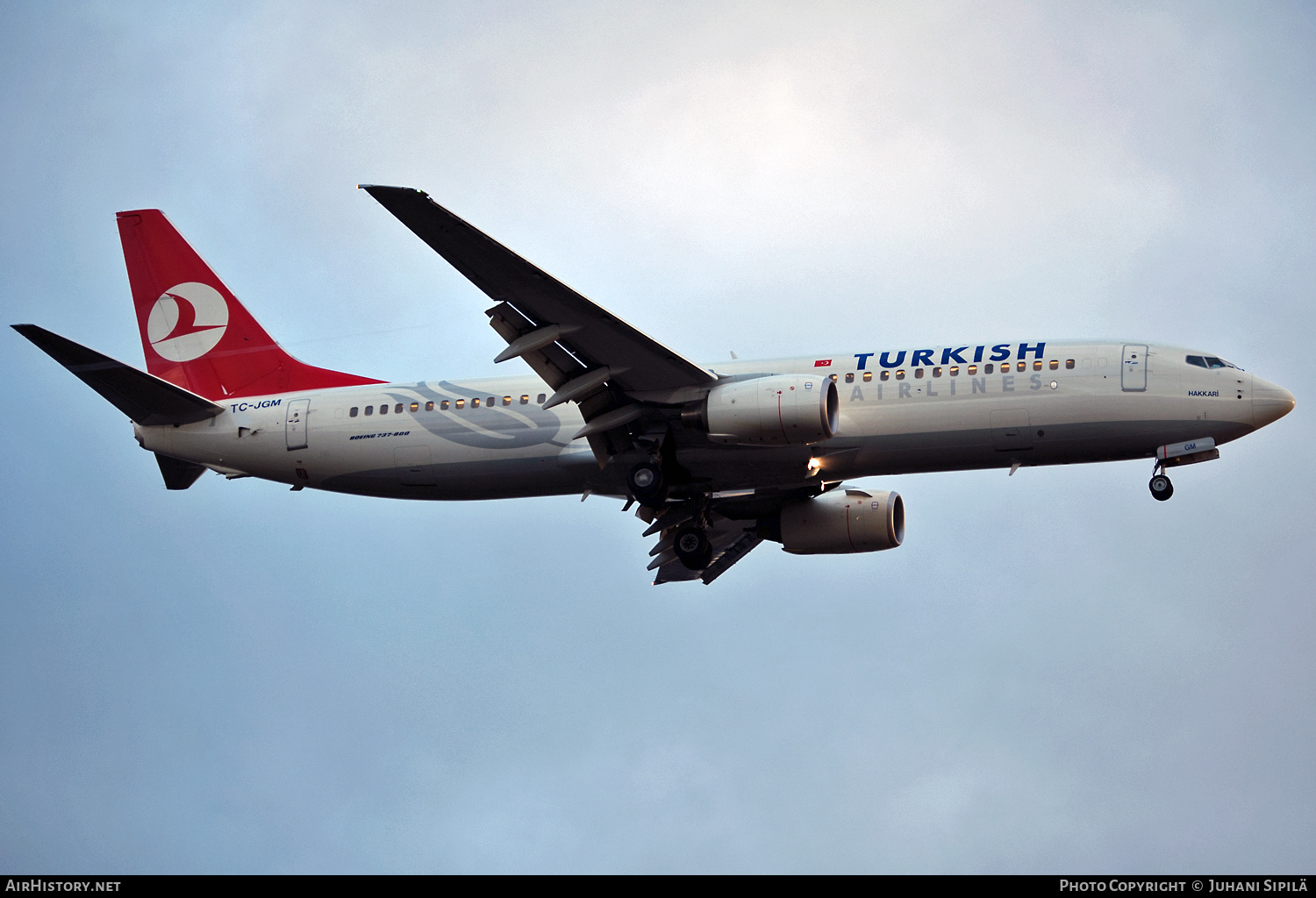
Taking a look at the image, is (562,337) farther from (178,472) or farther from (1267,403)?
(1267,403)

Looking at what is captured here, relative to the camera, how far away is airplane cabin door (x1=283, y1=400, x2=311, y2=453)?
4372cm

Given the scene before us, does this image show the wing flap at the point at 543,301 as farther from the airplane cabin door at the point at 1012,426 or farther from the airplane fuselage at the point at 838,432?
the airplane cabin door at the point at 1012,426

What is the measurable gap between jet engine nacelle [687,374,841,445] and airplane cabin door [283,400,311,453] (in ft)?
40.8

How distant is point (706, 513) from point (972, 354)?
901 centimetres

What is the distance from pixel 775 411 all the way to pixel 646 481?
4.60 meters

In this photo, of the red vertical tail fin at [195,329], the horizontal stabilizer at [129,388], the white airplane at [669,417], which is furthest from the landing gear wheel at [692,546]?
the horizontal stabilizer at [129,388]

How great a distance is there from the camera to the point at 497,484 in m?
42.2

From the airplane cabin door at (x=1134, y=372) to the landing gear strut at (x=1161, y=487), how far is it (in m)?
2.32

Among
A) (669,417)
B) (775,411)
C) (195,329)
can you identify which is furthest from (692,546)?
(195,329)

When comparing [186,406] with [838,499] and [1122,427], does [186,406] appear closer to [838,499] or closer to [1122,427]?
[838,499]

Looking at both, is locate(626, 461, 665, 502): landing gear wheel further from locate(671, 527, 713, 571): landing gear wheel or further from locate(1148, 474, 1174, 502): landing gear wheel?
locate(1148, 474, 1174, 502): landing gear wheel

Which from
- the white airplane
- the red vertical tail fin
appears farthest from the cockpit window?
the red vertical tail fin

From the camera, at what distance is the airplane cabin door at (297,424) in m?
43.7

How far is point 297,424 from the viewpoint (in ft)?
144
